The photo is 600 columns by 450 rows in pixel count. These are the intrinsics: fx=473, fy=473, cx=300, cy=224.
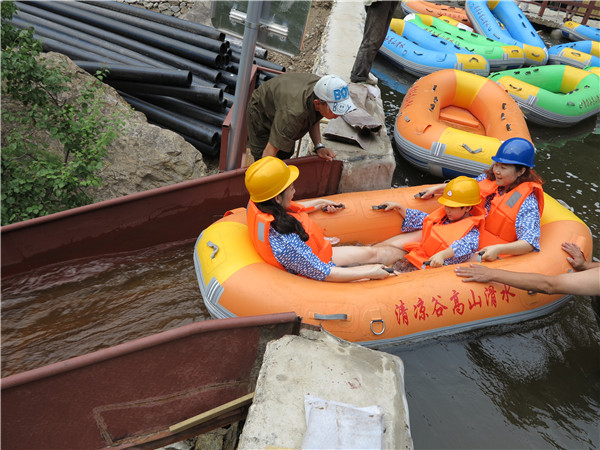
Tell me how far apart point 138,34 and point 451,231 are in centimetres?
511

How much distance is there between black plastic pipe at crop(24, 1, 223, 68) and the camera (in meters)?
6.23

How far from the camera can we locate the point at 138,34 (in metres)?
6.51

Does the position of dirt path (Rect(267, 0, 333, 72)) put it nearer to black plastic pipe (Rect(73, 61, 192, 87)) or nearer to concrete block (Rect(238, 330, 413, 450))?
black plastic pipe (Rect(73, 61, 192, 87))

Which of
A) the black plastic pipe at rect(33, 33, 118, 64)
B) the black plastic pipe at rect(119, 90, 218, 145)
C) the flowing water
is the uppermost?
the black plastic pipe at rect(33, 33, 118, 64)

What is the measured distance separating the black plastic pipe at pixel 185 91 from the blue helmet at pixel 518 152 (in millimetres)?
3288

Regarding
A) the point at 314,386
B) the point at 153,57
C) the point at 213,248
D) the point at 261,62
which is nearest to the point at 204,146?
the point at 153,57

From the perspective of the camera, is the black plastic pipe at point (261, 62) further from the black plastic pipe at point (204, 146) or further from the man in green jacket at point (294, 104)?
the man in green jacket at point (294, 104)

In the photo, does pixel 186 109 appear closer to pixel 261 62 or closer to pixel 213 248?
pixel 261 62

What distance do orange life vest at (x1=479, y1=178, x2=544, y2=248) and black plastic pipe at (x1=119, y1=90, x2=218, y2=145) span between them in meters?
3.13

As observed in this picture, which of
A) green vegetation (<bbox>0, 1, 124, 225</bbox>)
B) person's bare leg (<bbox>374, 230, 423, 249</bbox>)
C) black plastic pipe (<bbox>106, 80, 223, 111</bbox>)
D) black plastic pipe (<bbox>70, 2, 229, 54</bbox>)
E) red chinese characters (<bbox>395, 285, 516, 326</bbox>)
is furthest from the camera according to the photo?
black plastic pipe (<bbox>70, 2, 229, 54</bbox>)

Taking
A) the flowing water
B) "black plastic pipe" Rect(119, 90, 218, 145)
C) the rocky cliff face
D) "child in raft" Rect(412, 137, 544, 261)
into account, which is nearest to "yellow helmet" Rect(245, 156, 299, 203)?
the flowing water

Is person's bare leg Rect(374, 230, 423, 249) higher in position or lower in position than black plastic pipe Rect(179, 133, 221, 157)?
higher

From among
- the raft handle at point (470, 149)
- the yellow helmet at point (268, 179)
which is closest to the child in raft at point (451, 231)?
the yellow helmet at point (268, 179)

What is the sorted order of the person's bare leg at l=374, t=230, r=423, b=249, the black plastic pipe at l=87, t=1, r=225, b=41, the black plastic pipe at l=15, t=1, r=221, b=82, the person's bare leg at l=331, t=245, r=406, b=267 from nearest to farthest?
1. the person's bare leg at l=331, t=245, r=406, b=267
2. the person's bare leg at l=374, t=230, r=423, b=249
3. the black plastic pipe at l=15, t=1, r=221, b=82
4. the black plastic pipe at l=87, t=1, r=225, b=41
